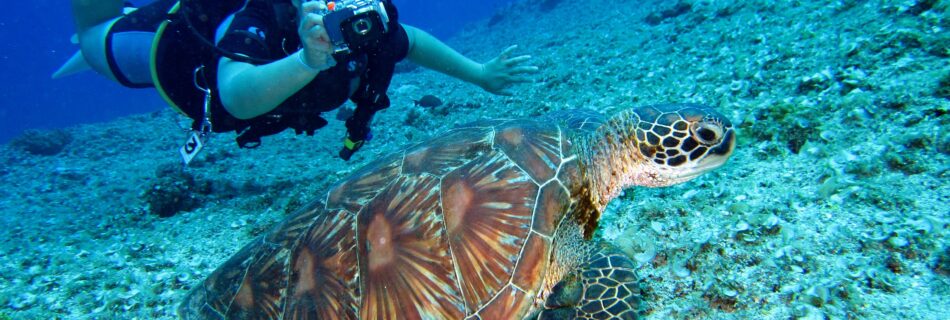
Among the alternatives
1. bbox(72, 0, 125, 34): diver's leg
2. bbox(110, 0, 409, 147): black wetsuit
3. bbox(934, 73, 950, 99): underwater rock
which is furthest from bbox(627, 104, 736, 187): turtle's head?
bbox(72, 0, 125, 34): diver's leg

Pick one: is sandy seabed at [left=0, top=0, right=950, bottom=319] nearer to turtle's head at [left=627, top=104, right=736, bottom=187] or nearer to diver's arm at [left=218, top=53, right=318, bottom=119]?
turtle's head at [left=627, top=104, right=736, bottom=187]

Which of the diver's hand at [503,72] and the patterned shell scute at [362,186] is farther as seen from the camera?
the diver's hand at [503,72]

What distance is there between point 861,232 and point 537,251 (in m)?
1.62

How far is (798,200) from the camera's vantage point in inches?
87.5

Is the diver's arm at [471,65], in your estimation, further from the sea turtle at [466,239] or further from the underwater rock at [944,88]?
the underwater rock at [944,88]

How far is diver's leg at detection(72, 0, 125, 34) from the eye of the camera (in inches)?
139

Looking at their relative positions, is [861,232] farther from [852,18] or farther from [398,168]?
[852,18]

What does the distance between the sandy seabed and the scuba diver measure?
1323 millimetres

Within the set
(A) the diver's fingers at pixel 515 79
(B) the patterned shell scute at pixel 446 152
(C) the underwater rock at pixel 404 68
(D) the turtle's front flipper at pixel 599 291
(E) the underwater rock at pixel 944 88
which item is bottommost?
(C) the underwater rock at pixel 404 68

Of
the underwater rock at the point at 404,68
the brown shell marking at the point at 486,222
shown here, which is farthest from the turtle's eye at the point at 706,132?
the underwater rock at the point at 404,68

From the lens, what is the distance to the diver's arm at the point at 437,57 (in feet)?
13.5

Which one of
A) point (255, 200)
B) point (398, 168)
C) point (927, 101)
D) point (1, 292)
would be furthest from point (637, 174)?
point (1, 292)

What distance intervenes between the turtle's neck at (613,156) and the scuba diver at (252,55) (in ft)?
5.12

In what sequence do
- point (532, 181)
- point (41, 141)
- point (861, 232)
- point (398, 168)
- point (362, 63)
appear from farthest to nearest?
1. point (41, 141)
2. point (362, 63)
3. point (398, 168)
4. point (532, 181)
5. point (861, 232)
